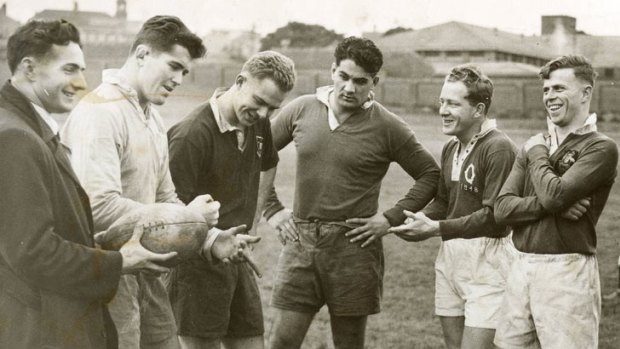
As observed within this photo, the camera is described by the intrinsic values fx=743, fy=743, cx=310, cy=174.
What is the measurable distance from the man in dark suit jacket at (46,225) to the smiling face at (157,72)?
0.42 metres

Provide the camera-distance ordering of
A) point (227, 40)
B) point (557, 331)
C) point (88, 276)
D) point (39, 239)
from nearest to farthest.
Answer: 1. point (39, 239)
2. point (88, 276)
3. point (557, 331)
4. point (227, 40)

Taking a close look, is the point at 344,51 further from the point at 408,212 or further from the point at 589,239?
the point at 589,239

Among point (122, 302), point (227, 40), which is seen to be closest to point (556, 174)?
point (122, 302)

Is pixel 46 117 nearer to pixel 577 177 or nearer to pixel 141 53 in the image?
pixel 141 53

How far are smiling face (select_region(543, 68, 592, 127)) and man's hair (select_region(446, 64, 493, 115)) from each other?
0.49m

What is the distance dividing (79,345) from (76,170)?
2.41 ft

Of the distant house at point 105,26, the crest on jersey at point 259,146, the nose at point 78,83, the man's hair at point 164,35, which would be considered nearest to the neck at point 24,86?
the nose at point 78,83

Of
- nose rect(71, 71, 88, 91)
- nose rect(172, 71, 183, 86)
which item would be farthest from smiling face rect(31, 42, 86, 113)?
nose rect(172, 71, 183, 86)

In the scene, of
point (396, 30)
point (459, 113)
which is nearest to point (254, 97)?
point (459, 113)

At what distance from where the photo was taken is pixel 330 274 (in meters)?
4.43

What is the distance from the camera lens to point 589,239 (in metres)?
3.70

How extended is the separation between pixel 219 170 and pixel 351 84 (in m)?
1.03

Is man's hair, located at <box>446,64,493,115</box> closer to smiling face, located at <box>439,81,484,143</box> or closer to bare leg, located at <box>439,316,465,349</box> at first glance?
smiling face, located at <box>439,81,484,143</box>

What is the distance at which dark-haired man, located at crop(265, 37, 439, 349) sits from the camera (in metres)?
4.42
